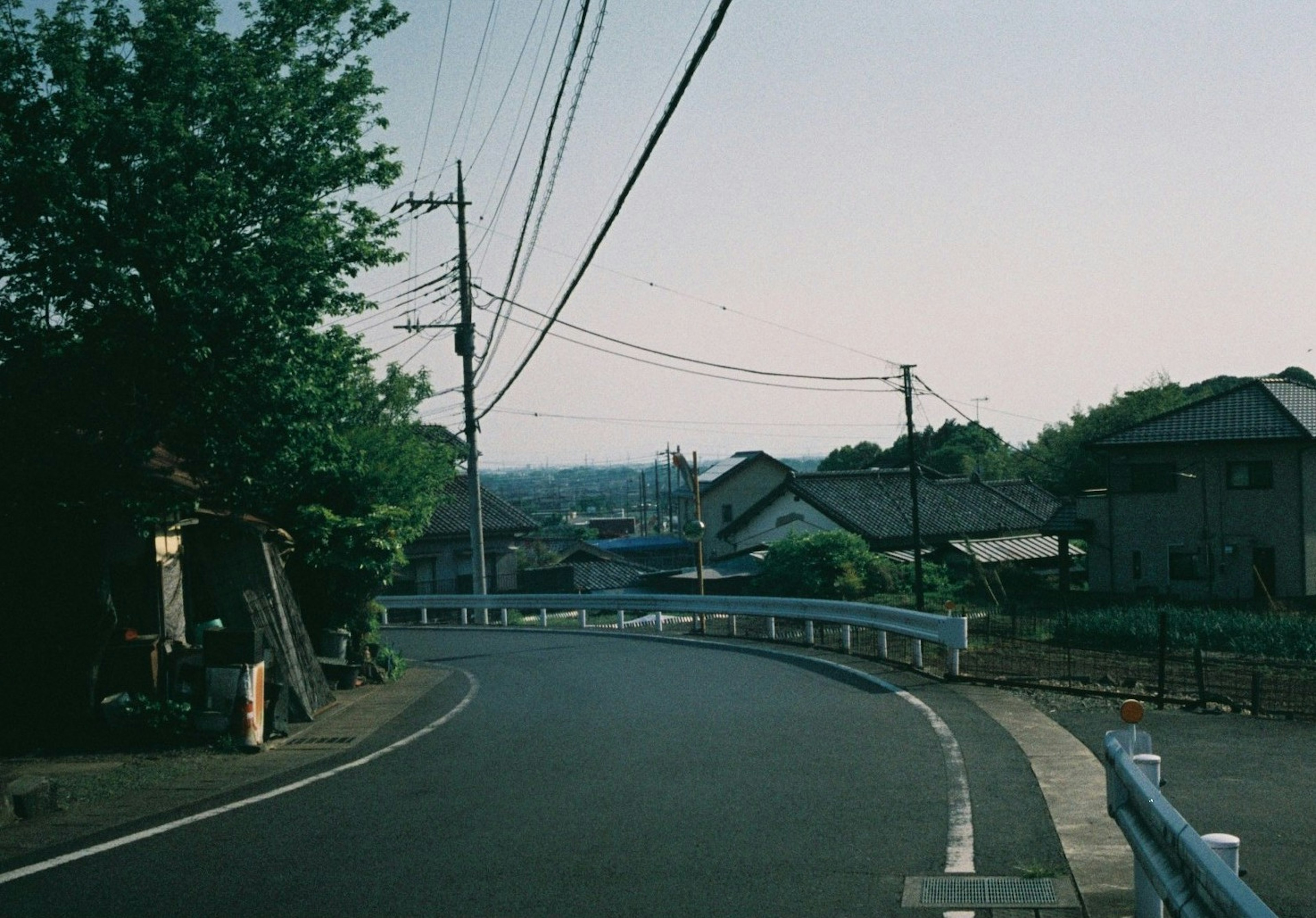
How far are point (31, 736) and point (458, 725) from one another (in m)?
4.87

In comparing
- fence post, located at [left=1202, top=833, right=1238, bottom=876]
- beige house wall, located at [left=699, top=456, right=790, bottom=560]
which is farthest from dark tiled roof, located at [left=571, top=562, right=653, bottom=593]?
fence post, located at [left=1202, top=833, right=1238, bottom=876]

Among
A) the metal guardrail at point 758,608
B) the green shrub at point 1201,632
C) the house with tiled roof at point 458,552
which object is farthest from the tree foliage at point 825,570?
the house with tiled roof at point 458,552

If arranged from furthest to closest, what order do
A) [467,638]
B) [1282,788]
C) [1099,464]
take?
[1099,464]
[467,638]
[1282,788]

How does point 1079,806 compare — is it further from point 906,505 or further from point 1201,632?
point 906,505

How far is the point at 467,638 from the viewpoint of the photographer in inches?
1183

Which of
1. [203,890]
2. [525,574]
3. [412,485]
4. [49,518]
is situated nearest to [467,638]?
[412,485]

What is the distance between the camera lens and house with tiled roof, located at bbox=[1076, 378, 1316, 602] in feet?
127

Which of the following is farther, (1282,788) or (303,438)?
(303,438)

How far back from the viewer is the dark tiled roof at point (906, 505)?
181ft

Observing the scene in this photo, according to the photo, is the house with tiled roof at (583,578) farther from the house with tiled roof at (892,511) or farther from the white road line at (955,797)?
the white road line at (955,797)

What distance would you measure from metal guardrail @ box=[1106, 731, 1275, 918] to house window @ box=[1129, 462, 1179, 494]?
3816 cm

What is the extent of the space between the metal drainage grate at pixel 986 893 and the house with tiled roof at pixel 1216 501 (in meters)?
34.3

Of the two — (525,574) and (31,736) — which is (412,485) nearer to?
(31,736)

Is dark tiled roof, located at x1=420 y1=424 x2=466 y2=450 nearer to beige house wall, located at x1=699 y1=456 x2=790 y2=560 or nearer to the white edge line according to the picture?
the white edge line
